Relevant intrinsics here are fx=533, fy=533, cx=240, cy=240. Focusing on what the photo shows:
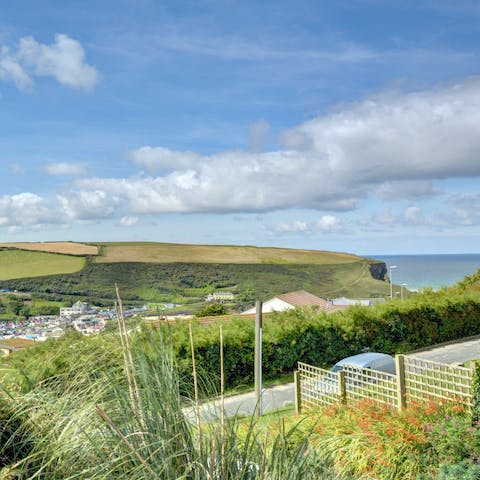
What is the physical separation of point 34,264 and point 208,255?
34.9 ft

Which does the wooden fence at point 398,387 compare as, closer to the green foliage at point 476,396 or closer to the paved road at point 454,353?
the green foliage at point 476,396

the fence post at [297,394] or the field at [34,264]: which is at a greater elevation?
the field at [34,264]

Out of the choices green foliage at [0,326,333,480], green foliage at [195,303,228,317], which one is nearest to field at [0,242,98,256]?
green foliage at [195,303,228,317]

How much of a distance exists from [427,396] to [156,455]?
601 cm

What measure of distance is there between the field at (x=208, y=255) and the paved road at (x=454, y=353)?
48.5ft

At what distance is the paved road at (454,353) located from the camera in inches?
548

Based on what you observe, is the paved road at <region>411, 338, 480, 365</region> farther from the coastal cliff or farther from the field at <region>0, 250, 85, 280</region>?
the field at <region>0, 250, 85, 280</region>

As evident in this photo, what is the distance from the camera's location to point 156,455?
2.21 m

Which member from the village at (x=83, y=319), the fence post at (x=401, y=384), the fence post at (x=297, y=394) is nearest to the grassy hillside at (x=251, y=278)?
the village at (x=83, y=319)

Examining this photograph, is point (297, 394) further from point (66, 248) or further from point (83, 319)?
point (66, 248)

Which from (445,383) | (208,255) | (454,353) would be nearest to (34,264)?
(208,255)

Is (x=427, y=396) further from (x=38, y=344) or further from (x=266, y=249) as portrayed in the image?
(x=266, y=249)

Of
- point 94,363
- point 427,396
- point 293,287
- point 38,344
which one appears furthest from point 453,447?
point 293,287

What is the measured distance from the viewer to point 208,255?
30.3 m
